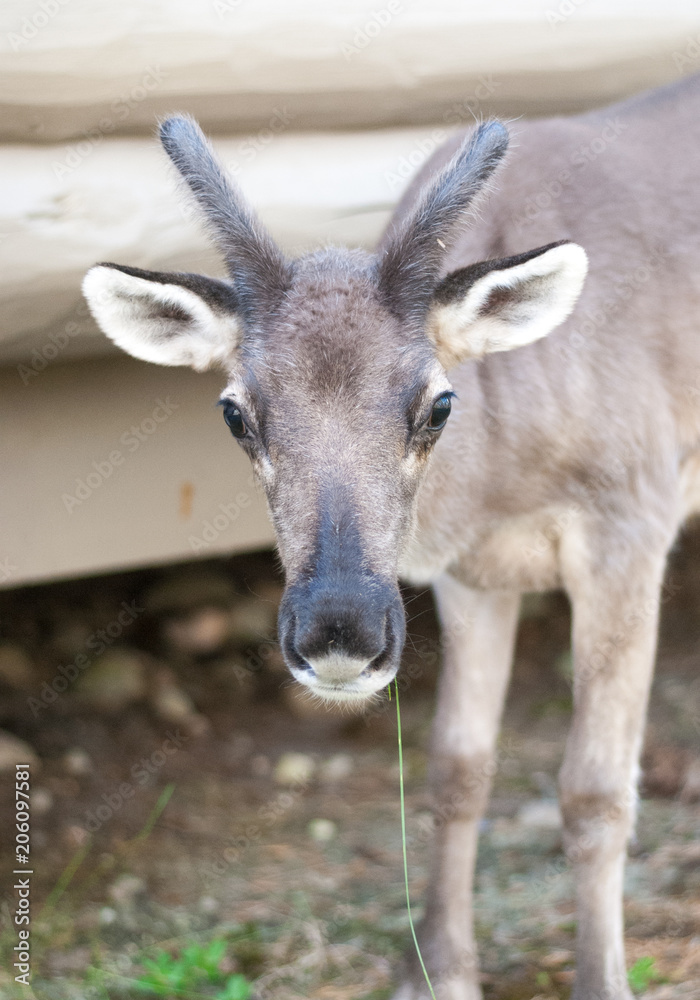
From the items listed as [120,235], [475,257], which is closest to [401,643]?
[475,257]

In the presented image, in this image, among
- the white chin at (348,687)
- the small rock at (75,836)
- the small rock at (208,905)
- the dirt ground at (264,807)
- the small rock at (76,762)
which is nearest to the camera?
the white chin at (348,687)

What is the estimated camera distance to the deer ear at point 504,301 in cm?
386

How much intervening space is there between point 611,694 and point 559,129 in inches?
103

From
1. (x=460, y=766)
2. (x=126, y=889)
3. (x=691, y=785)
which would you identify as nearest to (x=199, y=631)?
(x=126, y=889)

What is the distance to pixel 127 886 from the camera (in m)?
5.55

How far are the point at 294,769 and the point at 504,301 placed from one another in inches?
144

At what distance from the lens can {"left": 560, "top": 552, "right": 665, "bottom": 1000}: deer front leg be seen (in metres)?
4.67

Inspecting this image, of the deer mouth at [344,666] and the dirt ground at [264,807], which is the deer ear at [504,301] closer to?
the deer mouth at [344,666]

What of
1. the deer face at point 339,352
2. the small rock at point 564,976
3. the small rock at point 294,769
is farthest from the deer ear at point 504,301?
the small rock at point 294,769

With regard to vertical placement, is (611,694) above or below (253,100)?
below

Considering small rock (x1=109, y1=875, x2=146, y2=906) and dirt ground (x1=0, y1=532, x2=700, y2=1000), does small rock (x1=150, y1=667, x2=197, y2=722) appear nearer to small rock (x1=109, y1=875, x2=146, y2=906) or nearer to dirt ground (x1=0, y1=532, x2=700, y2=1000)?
dirt ground (x1=0, y1=532, x2=700, y2=1000)

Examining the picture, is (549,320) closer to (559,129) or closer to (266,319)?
(266,319)

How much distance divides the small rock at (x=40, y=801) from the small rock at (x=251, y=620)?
2.11m

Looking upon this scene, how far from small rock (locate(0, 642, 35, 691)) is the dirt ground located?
0.05 ft
